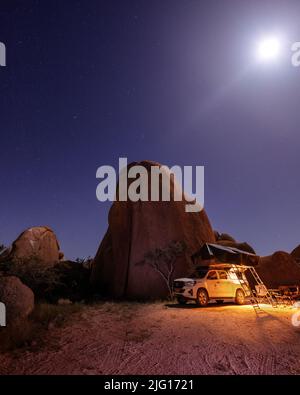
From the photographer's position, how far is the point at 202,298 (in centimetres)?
1467

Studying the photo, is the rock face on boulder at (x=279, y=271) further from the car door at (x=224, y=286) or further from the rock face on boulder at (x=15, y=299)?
the rock face on boulder at (x=15, y=299)

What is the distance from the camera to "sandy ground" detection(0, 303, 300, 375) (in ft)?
19.2

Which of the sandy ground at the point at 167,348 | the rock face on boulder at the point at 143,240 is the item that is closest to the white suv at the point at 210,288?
the sandy ground at the point at 167,348

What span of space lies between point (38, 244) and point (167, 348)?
2472cm

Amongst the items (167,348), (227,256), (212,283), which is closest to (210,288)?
(212,283)

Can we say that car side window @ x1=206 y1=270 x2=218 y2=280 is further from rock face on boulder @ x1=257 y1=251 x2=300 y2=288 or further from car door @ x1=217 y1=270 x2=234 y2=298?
rock face on boulder @ x1=257 y1=251 x2=300 y2=288

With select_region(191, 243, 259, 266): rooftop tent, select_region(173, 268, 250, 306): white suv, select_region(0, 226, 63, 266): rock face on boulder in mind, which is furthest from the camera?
select_region(0, 226, 63, 266): rock face on boulder

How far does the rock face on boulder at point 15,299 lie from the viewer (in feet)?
32.5

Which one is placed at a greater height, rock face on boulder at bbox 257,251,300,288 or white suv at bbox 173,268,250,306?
white suv at bbox 173,268,250,306

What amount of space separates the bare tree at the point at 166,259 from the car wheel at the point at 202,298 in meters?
4.26

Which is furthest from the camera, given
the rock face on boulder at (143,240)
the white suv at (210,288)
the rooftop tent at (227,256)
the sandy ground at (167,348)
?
the rock face on boulder at (143,240)

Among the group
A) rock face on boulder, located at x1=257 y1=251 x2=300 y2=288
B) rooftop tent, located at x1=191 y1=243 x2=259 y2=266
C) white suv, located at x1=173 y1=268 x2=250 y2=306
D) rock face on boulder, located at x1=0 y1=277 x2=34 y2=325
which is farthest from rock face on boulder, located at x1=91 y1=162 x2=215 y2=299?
rock face on boulder, located at x1=0 y1=277 x2=34 y2=325

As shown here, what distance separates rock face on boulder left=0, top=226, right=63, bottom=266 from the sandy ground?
58.3 feet

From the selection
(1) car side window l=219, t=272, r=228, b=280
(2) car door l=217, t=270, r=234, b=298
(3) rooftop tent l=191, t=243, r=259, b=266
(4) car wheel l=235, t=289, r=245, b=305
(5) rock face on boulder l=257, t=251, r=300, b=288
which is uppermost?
(3) rooftop tent l=191, t=243, r=259, b=266
